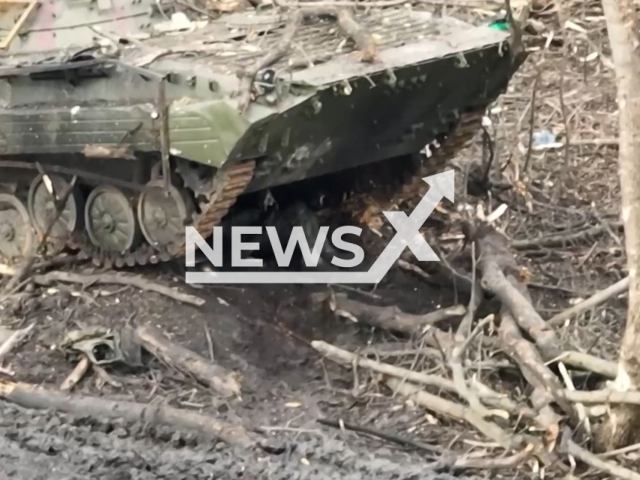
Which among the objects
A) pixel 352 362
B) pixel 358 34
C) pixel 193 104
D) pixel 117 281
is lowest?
pixel 117 281

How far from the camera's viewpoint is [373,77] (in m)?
5.17

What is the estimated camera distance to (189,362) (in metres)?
4.97

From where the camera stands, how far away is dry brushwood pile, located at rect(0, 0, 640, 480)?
13.0 feet

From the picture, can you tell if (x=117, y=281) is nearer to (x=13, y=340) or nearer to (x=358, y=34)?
(x=13, y=340)

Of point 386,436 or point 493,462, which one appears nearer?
point 493,462

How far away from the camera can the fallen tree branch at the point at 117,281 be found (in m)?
5.65

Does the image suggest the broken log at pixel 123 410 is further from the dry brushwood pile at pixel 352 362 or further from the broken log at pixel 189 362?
the broken log at pixel 189 362

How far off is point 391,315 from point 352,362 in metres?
0.65

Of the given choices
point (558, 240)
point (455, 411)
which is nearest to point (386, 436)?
point (455, 411)

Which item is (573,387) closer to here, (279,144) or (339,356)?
(339,356)

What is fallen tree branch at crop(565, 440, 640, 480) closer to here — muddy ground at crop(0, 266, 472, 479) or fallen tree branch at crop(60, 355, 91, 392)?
muddy ground at crop(0, 266, 472, 479)

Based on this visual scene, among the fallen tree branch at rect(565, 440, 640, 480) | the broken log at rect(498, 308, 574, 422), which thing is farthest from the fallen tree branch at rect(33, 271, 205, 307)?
the fallen tree branch at rect(565, 440, 640, 480)

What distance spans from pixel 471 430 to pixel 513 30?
2.58 metres

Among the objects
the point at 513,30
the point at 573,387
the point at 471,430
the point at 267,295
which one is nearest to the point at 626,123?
the point at 573,387
